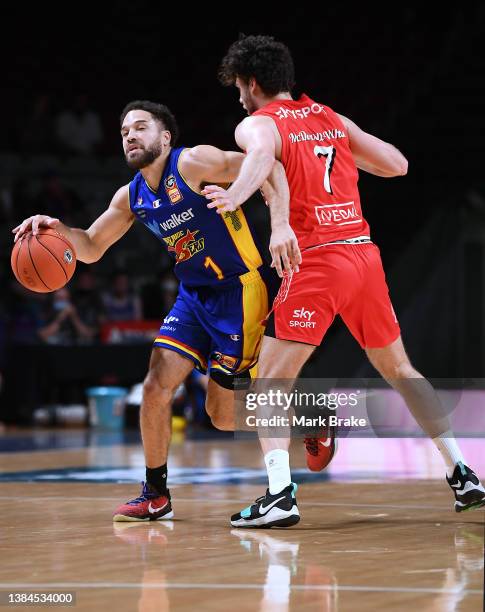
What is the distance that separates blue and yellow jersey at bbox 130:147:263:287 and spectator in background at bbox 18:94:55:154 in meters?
11.5

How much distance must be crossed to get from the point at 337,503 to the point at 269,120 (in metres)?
2.03

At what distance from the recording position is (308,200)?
15.5 feet

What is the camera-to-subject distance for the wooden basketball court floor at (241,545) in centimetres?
311

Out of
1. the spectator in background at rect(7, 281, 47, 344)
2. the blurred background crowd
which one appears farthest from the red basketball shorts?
the spectator in background at rect(7, 281, 47, 344)

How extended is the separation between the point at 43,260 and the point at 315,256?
1.25 m

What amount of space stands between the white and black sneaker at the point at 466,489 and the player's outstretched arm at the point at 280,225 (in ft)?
3.78

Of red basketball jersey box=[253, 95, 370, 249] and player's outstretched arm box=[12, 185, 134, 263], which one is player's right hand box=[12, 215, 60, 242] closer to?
player's outstretched arm box=[12, 185, 134, 263]

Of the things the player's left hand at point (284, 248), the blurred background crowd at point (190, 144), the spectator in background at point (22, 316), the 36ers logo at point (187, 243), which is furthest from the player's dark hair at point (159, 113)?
the spectator in background at point (22, 316)

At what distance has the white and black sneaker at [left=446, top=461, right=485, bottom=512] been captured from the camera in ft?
15.4

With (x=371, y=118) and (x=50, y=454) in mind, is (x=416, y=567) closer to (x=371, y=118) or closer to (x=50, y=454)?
(x=50, y=454)

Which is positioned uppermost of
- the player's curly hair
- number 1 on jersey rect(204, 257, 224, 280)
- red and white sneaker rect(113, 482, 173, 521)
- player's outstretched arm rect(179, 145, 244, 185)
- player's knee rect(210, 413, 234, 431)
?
the player's curly hair

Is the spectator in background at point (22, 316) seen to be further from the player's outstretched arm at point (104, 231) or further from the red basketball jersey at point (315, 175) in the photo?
the red basketball jersey at point (315, 175)

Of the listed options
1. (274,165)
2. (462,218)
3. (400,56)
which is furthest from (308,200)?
(400,56)

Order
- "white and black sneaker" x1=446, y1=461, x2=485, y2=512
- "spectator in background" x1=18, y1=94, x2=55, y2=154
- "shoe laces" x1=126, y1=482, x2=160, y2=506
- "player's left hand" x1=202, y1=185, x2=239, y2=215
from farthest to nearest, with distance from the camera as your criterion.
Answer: "spectator in background" x1=18, y1=94, x2=55, y2=154
"shoe laces" x1=126, y1=482, x2=160, y2=506
"white and black sneaker" x1=446, y1=461, x2=485, y2=512
"player's left hand" x1=202, y1=185, x2=239, y2=215
